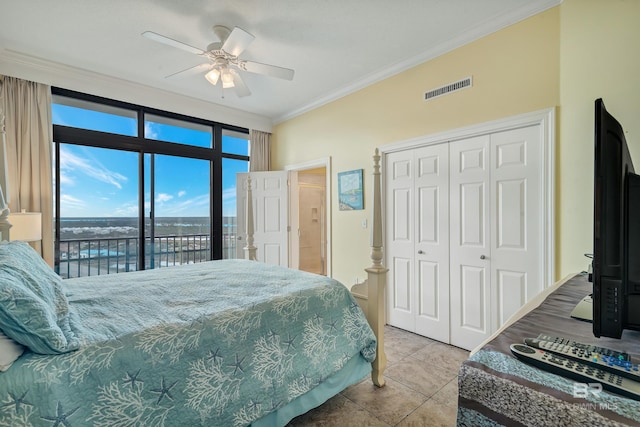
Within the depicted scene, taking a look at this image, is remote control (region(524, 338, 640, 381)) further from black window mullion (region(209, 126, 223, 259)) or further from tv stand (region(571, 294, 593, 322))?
black window mullion (region(209, 126, 223, 259))

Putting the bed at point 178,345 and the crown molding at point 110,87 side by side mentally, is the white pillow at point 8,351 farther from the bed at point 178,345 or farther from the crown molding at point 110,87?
the crown molding at point 110,87

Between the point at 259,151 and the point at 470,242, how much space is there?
11.2ft

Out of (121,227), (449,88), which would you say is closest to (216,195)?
(121,227)

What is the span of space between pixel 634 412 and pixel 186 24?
3142 mm

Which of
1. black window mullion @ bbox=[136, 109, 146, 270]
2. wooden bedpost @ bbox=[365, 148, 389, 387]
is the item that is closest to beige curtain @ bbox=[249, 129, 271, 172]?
black window mullion @ bbox=[136, 109, 146, 270]

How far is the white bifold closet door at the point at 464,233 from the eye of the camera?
93.4 inches

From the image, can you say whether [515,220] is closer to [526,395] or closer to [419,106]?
[419,106]

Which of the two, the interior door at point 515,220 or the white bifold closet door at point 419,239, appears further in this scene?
the white bifold closet door at point 419,239

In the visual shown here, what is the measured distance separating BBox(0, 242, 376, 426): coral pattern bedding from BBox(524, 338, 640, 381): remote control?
115 cm

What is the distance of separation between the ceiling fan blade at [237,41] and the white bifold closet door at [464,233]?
1.82 m

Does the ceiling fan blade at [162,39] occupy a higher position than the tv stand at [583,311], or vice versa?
the ceiling fan blade at [162,39]

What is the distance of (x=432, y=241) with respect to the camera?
2.95m

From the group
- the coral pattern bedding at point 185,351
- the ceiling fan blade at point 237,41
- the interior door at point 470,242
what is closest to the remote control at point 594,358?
the coral pattern bedding at point 185,351

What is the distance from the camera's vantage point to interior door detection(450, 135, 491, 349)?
2582 mm
